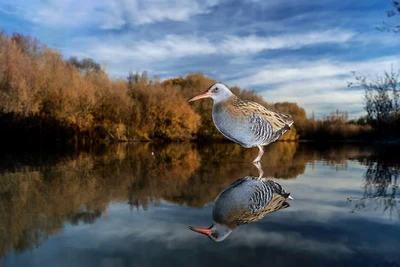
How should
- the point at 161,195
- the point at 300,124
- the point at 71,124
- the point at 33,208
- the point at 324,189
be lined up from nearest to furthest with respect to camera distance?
the point at 33,208
the point at 161,195
the point at 324,189
the point at 71,124
the point at 300,124

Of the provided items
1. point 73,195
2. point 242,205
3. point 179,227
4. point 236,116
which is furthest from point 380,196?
point 73,195

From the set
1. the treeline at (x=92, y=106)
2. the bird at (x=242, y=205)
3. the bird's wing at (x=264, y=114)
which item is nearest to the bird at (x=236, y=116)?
the bird's wing at (x=264, y=114)

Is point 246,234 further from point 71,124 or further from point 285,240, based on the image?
Answer: point 71,124

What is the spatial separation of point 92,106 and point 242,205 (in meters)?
29.3

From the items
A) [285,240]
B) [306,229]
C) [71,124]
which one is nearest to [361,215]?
[306,229]

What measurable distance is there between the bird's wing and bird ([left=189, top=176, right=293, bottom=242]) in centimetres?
108

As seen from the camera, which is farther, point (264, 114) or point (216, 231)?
point (264, 114)

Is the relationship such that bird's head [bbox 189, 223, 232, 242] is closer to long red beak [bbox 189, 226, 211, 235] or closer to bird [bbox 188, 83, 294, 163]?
long red beak [bbox 189, 226, 211, 235]

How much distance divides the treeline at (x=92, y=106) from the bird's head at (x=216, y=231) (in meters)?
21.4

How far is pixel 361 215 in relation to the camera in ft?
10.5

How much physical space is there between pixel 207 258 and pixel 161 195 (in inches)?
85.7

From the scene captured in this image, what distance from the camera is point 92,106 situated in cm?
3070

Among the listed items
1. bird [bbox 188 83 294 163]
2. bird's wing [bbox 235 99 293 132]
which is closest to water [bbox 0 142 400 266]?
bird [bbox 188 83 294 163]

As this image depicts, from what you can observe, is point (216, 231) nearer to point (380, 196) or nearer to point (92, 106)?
point (380, 196)
